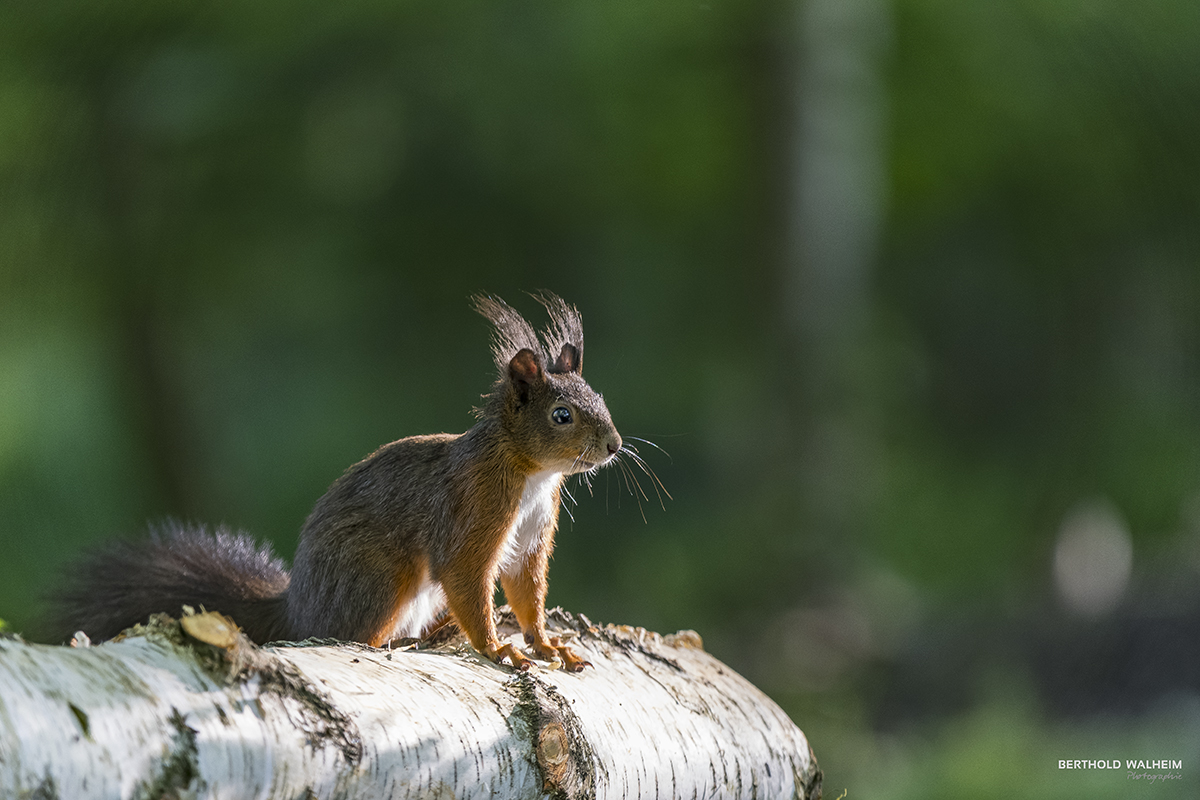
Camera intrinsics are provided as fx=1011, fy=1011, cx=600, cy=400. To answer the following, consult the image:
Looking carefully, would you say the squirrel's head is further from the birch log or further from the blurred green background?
the blurred green background

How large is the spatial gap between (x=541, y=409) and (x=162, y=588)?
803 mm

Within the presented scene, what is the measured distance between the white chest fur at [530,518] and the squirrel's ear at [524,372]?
0.53ft

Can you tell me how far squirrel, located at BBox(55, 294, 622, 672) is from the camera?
175cm

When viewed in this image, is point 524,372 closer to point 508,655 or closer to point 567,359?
point 567,359

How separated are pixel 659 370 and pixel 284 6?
10.7 ft

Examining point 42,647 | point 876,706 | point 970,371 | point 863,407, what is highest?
point 970,371

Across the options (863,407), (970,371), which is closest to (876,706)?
(863,407)

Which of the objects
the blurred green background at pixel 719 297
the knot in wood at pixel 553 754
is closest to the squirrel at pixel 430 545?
the knot in wood at pixel 553 754

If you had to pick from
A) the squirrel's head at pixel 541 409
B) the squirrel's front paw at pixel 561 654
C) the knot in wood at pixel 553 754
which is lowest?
the knot in wood at pixel 553 754

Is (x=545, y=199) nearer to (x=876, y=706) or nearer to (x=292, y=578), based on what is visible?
(x=876, y=706)

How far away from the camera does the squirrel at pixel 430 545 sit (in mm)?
1754

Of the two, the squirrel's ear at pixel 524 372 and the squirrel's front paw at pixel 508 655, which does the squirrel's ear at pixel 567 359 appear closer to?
the squirrel's ear at pixel 524 372

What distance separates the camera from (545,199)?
7172 millimetres

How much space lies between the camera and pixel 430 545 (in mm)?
1803
